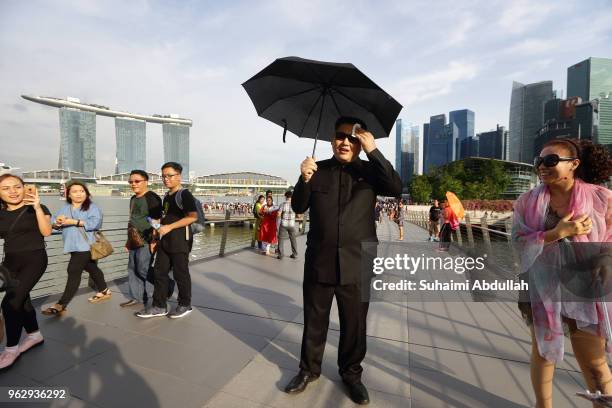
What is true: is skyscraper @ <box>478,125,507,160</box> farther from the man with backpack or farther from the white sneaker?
the white sneaker

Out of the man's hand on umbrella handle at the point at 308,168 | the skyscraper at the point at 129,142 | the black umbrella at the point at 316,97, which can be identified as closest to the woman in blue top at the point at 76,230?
the black umbrella at the point at 316,97

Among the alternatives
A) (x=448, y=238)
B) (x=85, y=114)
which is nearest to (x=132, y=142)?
(x=85, y=114)

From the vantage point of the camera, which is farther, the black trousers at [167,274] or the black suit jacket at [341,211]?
the black trousers at [167,274]

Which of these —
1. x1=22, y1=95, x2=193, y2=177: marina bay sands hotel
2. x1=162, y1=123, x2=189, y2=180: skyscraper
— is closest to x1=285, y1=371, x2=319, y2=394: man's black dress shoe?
x1=22, y1=95, x2=193, y2=177: marina bay sands hotel

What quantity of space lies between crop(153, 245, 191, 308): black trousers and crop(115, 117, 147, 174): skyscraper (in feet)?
521

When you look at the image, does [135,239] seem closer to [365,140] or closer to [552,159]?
[365,140]

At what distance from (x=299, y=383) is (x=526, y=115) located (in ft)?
602

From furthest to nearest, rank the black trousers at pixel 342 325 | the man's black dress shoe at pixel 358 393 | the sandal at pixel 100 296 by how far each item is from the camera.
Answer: the sandal at pixel 100 296, the black trousers at pixel 342 325, the man's black dress shoe at pixel 358 393

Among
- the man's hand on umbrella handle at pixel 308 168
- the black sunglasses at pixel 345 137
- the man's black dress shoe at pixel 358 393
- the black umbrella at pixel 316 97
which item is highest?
the black umbrella at pixel 316 97

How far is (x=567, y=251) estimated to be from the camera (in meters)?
1.53

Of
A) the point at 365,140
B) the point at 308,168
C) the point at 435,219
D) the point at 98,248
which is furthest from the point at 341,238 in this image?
the point at 435,219

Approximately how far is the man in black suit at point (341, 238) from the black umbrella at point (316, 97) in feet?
0.96

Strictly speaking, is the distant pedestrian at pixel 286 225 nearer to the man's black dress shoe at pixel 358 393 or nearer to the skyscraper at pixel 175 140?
the man's black dress shoe at pixel 358 393

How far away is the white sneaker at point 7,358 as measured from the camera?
2.29m
